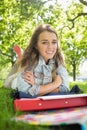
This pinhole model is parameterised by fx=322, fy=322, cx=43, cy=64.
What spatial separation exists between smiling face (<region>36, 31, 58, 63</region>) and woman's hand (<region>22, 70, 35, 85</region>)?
338mm

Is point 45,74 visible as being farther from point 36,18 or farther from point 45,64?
point 36,18

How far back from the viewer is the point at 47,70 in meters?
3.53

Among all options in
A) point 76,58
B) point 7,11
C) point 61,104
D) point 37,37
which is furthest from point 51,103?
point 76,58

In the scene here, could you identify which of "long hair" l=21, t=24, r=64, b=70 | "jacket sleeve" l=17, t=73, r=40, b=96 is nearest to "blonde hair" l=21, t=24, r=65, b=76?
"long hair" l=21, t=24, r=64, b=70

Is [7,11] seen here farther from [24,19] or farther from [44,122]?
[44,122]

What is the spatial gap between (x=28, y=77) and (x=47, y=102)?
2.47 feet

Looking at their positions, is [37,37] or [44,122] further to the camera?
[37,37]

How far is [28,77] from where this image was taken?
10.6 feet

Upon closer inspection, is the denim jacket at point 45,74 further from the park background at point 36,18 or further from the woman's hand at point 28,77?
the park background at point 36,18

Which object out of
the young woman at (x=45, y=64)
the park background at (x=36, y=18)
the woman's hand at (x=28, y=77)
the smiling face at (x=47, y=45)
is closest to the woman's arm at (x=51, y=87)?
the young woman at (x=45, y=64)

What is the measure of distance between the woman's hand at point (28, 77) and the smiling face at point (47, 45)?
338 millimetres

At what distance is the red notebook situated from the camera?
8.02 feet

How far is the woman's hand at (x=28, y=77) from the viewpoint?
3.18 m

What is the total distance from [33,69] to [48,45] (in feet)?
1.06
